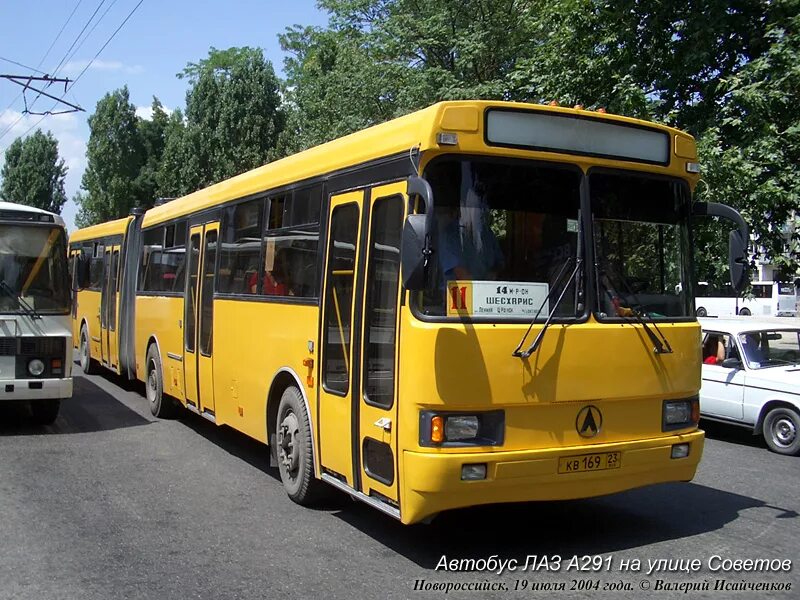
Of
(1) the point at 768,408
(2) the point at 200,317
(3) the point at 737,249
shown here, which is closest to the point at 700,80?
(1) the point at 768,408

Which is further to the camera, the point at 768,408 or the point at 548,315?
the point at 768,408

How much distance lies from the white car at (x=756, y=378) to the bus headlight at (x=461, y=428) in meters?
6.19

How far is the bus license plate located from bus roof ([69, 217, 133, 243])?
1101cm

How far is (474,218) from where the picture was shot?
209 inches

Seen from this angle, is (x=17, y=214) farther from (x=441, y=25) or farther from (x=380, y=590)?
(x=441, y=25)

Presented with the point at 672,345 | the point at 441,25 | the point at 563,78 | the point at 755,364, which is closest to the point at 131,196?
the point at 441,25

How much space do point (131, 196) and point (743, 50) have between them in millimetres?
45284

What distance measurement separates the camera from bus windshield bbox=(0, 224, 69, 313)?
33.1 ft

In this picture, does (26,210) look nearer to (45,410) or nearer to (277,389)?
(45,410)

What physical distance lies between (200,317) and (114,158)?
47119 millimetres

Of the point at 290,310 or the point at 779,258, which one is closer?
the point at 290,310

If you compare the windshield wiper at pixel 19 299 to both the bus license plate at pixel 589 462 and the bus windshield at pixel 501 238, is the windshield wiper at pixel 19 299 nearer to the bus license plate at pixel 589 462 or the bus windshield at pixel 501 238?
the bus windshield at pixel 501 238

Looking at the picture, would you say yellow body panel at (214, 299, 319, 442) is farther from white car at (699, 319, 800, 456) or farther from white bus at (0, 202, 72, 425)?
white car at (699, 319, 800, 456)

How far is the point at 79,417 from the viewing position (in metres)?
11.7
